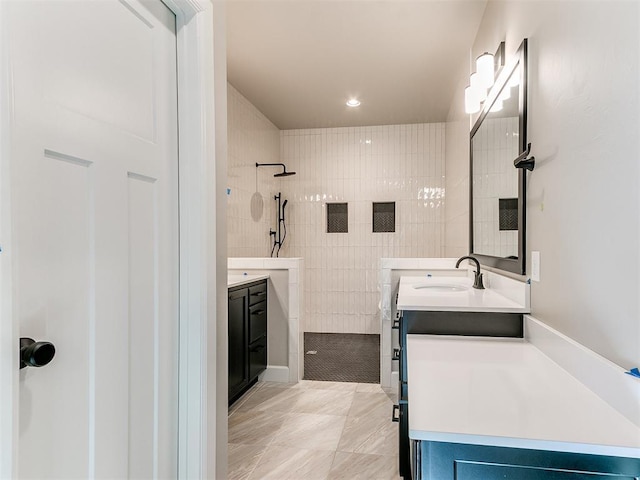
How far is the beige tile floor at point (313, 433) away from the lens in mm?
2029

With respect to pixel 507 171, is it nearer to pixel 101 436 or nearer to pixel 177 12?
pixel 177 12

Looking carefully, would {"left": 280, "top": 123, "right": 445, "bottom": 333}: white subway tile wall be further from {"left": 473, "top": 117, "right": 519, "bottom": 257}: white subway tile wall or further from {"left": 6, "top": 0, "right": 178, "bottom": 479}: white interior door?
{"left": 6, "top": 0, "right": 178, "bottom": 479}: white interior door

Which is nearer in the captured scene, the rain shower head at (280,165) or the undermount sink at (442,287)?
the undermount sink at (442,287)

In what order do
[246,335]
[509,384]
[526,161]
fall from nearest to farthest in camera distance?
[509,384]
[526,161]
[246,335]

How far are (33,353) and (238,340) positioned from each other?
6.46ft

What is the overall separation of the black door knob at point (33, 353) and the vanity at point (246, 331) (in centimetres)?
173

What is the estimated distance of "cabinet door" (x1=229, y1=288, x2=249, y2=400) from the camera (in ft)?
8.66

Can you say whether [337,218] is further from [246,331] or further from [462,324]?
[462,324]

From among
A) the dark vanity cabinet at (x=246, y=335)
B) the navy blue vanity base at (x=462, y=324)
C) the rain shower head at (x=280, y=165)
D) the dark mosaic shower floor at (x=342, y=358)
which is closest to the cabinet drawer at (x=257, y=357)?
the dark vanity cabinet at (x=246, y=335)

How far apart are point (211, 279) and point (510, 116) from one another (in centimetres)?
151

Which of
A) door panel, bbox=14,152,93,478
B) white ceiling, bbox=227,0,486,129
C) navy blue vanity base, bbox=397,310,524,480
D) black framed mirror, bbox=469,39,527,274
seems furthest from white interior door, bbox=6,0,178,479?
white ceiling, bbox=227,0,486,129

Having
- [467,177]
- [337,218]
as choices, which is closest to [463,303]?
[467,177]

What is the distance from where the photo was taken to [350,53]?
3.12 metres

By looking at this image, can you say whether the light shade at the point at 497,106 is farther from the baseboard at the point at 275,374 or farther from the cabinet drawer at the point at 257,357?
the baseboard at the point at 275,374
